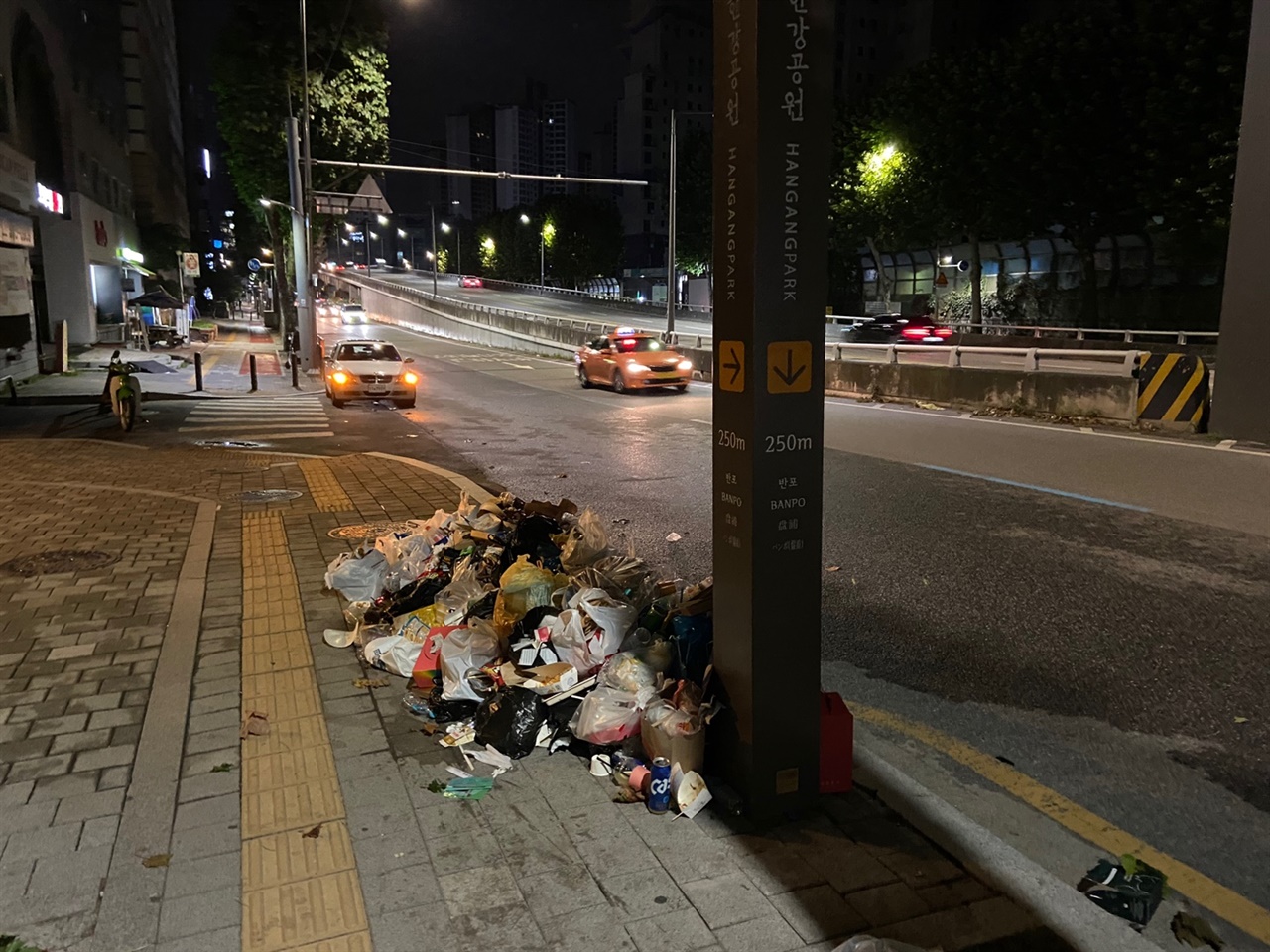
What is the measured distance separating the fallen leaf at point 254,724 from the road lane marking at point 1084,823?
2.84 m

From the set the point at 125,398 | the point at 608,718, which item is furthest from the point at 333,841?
the point at 125,398

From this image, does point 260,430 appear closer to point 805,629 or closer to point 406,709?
point 406,709

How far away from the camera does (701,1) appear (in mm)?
129125

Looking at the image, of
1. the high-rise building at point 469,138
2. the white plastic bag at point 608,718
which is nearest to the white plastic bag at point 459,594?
the white plastic bag at point 608,718

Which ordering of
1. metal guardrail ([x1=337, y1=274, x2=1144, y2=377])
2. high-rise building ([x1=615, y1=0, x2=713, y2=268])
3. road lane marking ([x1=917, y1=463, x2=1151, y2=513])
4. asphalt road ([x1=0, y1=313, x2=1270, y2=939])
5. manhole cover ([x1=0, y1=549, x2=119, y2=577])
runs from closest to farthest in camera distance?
asphalt road ([x1=0, y1=313, x2=1270, y2=939])
manhole cover ([x1=0, y1=549, x2=119, y2=577])
road lane marking ([x1=917, y1=463, x2=1151, y2=513])
metal guardrail ([x1=337, y1=274, x2=1144, y2=377])
high-rise building ([x1=615, y1=0, x2=713, y2=268])

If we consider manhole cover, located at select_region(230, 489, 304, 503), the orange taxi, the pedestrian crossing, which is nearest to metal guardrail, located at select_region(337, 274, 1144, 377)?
the orange taxi

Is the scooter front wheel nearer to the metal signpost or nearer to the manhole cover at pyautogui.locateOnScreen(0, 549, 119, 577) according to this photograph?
the manhole cover at pyautogui.locateOnScreen(0, 549, 119, 577)

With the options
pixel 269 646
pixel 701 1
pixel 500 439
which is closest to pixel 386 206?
pixel 500 439

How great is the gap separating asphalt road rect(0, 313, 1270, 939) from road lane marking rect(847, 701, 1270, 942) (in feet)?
0.24

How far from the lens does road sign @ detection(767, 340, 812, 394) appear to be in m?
2.96

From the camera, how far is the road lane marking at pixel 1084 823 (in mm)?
2875

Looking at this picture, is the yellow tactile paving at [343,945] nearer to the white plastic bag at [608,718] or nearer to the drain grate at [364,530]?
the white plastic bag at [608,718]

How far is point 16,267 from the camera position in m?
22.4

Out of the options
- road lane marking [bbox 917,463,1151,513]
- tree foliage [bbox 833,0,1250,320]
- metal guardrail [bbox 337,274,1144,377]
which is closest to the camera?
road lane marking [bbox 917,463,1151,513]
